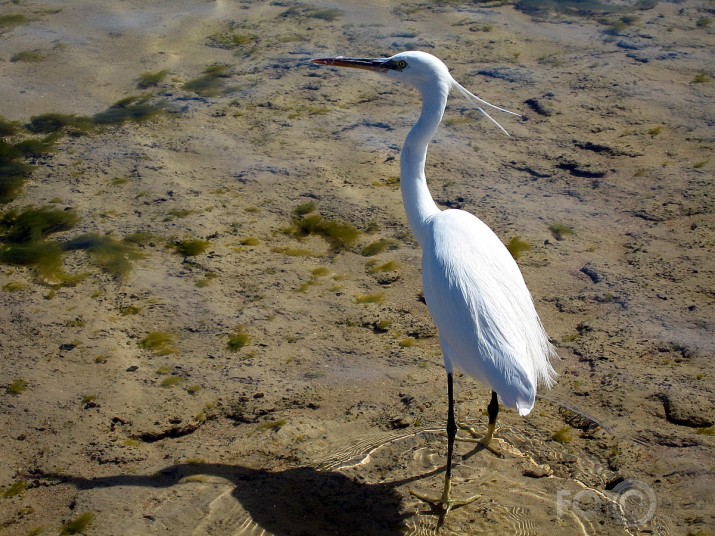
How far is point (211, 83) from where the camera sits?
563 centimetres

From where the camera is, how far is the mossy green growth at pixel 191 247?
4.05 meters

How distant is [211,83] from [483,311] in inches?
140

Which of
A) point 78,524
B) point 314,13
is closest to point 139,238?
point 78,524

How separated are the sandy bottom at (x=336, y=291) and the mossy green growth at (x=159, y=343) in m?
0.01

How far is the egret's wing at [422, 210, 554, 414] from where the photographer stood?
8.61ft

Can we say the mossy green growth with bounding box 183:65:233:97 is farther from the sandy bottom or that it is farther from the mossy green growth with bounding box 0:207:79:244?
the mossy green growth with bounding box 0:207:79:244

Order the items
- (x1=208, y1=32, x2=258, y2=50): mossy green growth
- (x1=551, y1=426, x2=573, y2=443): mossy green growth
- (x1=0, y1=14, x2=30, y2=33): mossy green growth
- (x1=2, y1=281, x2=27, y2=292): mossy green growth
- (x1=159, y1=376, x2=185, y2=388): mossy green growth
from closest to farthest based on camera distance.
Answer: (x1=551, y1=426, x2=573, y2=443): mossy green growth < (x1=159, y1=376, x2=185, y2=388): mossy green growth < (x1=2, y1=281, x2=27, y2=292): mossy green growth < (x1=208, y1=32, x2=258, y2=50): mossy green growth < (x1=0, y1=14, x2=30, y2=33): mossy green growth

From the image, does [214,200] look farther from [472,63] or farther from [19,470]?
[472,63]

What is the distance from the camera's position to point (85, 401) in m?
3.17

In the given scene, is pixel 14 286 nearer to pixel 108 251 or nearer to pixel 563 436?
pixel 108 251

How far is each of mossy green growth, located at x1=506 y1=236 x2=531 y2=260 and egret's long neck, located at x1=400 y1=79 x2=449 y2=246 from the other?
0.92m

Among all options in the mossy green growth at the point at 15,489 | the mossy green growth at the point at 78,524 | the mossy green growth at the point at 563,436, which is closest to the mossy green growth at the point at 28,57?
the mossy green growth at the point at 15,489

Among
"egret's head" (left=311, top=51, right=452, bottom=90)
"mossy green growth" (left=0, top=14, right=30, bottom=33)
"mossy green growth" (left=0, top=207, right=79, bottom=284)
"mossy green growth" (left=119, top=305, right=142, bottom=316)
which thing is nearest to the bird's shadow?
"mossy green growth" (left=119, top=305, right=142, bottom=316)

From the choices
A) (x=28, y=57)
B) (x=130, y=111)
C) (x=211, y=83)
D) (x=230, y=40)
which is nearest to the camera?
(x=130, y=111)
